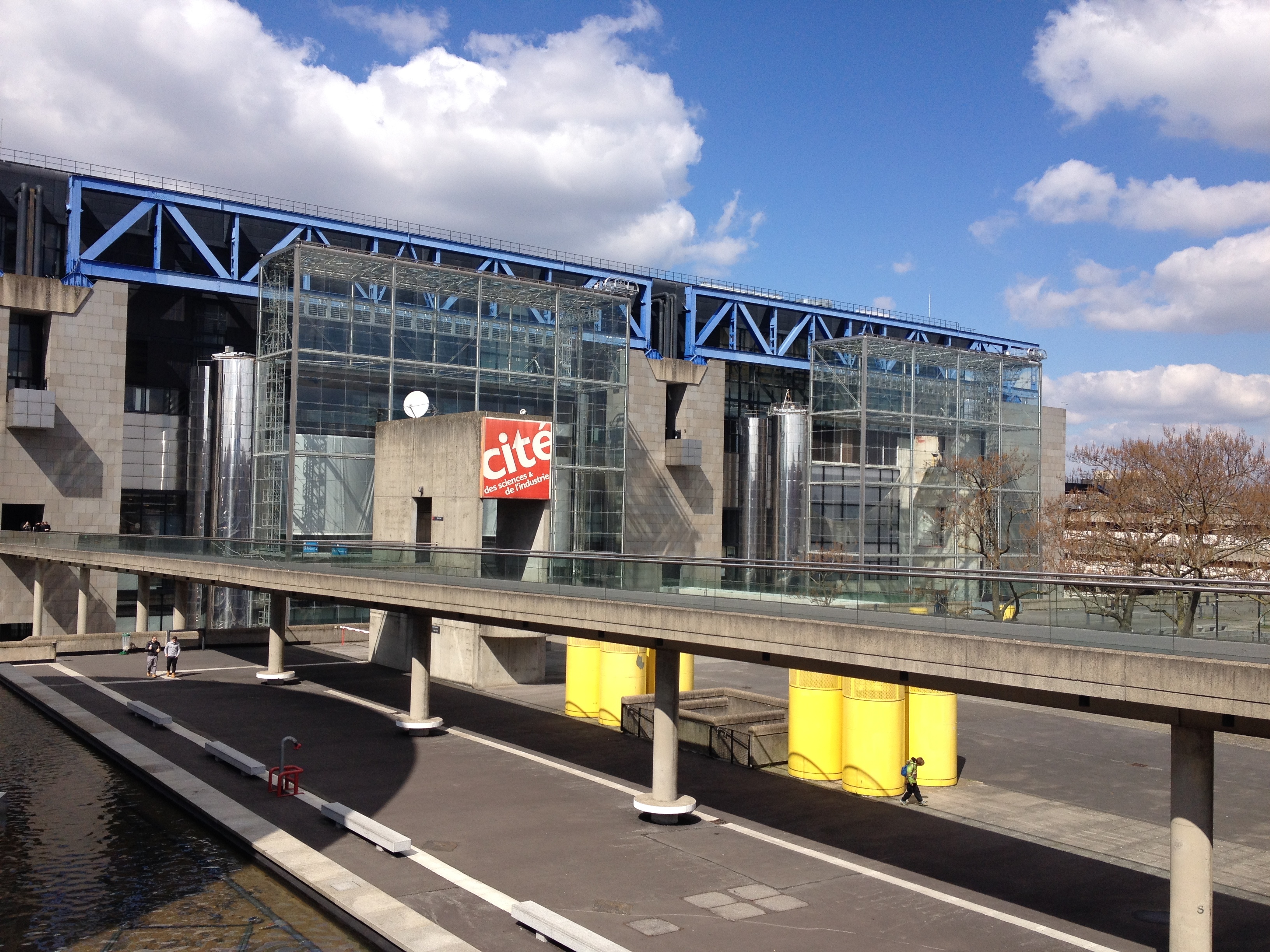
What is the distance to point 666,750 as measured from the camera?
70.8 ft

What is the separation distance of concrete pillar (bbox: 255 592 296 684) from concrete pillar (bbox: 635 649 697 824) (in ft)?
67.5

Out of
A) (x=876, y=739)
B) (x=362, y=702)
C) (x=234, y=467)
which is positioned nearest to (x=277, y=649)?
(x=362, y=702)

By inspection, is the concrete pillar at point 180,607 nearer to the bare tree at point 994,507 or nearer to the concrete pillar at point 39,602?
the concrete pillar at point 39,602

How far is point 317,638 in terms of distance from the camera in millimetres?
51406

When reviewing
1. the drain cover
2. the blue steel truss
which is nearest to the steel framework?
the blue steel truss

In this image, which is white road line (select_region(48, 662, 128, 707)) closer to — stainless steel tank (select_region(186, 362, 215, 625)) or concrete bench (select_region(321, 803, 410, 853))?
stainless steel tank (select_region(186, 362, 215, 625))

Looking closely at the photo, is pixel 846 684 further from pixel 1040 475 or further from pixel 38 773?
pixel 1040 475

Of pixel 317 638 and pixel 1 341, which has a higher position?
pixel 1 341

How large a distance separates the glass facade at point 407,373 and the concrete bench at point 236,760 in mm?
18447

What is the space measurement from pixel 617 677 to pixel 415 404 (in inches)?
732

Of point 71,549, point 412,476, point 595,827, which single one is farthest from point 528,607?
point 71,549

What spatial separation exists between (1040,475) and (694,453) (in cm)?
2081

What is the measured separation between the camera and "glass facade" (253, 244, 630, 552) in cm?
4425

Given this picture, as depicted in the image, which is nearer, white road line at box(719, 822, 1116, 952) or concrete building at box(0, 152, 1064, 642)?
white road line at box(719, 822, 1116, 952)
